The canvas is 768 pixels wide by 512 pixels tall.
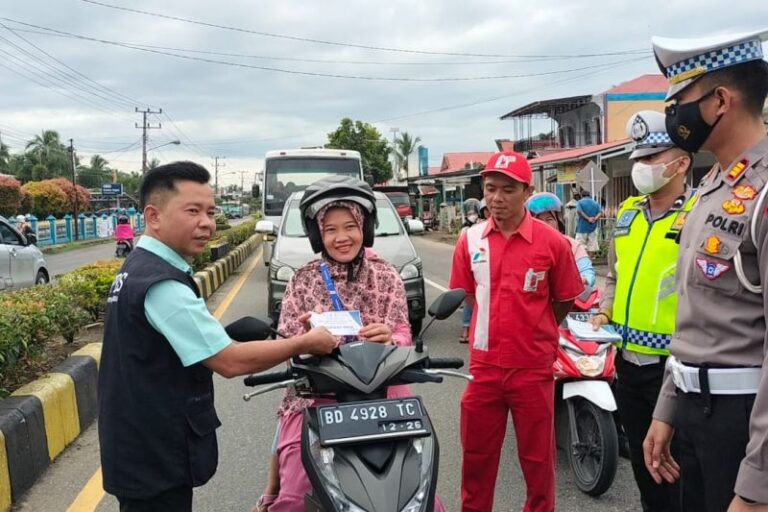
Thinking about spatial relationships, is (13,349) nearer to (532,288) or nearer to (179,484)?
(179,484)

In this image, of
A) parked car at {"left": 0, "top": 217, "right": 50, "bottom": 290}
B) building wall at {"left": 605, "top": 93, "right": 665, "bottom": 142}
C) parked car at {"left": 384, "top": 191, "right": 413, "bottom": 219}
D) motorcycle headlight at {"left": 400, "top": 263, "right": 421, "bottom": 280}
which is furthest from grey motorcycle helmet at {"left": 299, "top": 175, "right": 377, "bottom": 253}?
building wall at {"left": 605, "top": 93, "right": 665, "bottom": 142}

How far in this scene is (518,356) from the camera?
2979 millimetres

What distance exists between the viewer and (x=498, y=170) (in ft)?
9.80

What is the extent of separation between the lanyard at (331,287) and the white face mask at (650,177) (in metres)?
1.52

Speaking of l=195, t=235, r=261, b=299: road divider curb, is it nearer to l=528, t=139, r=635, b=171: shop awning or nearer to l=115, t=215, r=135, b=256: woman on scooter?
l=115, t=215, r=135, b=256: woman on scooter

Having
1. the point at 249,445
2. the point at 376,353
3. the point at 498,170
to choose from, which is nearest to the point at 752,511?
the point at 376,353

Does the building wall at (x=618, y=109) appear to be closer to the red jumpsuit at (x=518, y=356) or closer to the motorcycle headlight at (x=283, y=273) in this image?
the motorcycle headlight at (x=283, y=273)

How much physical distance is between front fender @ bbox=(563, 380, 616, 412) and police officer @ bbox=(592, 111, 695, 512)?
1.56 ft

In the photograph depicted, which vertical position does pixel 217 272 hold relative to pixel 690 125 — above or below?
below

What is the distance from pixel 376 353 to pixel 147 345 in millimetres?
712

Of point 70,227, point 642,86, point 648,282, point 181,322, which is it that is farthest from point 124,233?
point 642,86

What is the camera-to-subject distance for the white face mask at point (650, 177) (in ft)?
9.73

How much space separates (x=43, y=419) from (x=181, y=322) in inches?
107

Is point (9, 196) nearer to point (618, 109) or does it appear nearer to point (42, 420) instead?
point (618, 109)
